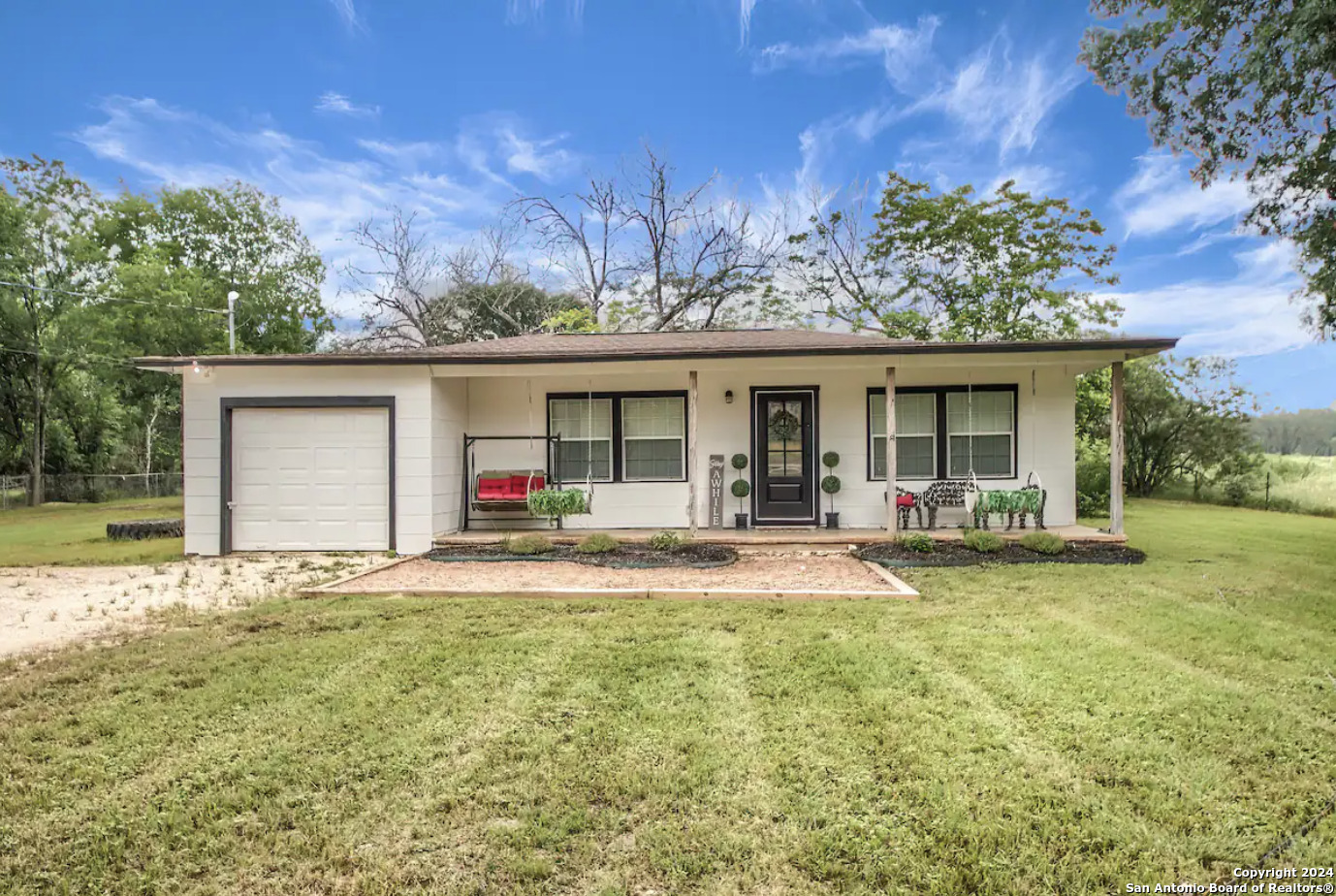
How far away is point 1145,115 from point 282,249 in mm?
28379

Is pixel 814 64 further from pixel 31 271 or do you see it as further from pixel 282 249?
pixel 31 271

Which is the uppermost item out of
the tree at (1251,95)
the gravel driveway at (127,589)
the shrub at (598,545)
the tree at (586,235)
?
the tree at (586,235)

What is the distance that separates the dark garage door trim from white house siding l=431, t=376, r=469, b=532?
1.64 ft

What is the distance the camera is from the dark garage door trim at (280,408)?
8508 mm

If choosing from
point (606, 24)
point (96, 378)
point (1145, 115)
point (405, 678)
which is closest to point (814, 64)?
point (606, 24)

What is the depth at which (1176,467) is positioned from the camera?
17391mm

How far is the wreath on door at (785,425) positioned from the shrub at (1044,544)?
3244 mm

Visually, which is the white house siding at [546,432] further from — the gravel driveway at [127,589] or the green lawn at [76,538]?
the green lawn at [76,538]

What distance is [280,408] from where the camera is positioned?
28.1 feet

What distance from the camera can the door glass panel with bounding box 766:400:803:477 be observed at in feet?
31.5

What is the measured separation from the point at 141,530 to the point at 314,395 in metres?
4.63

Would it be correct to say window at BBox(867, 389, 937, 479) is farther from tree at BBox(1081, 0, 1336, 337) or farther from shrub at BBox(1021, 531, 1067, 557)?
tree at BBox(1081, 0, 1336, 337)

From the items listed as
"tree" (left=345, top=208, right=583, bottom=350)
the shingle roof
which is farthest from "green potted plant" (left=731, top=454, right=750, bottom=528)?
"tree" (left=345, top=208, right=583, bottom=350)

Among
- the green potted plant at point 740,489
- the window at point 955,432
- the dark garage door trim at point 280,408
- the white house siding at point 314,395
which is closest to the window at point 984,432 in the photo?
the window at point 955,432
